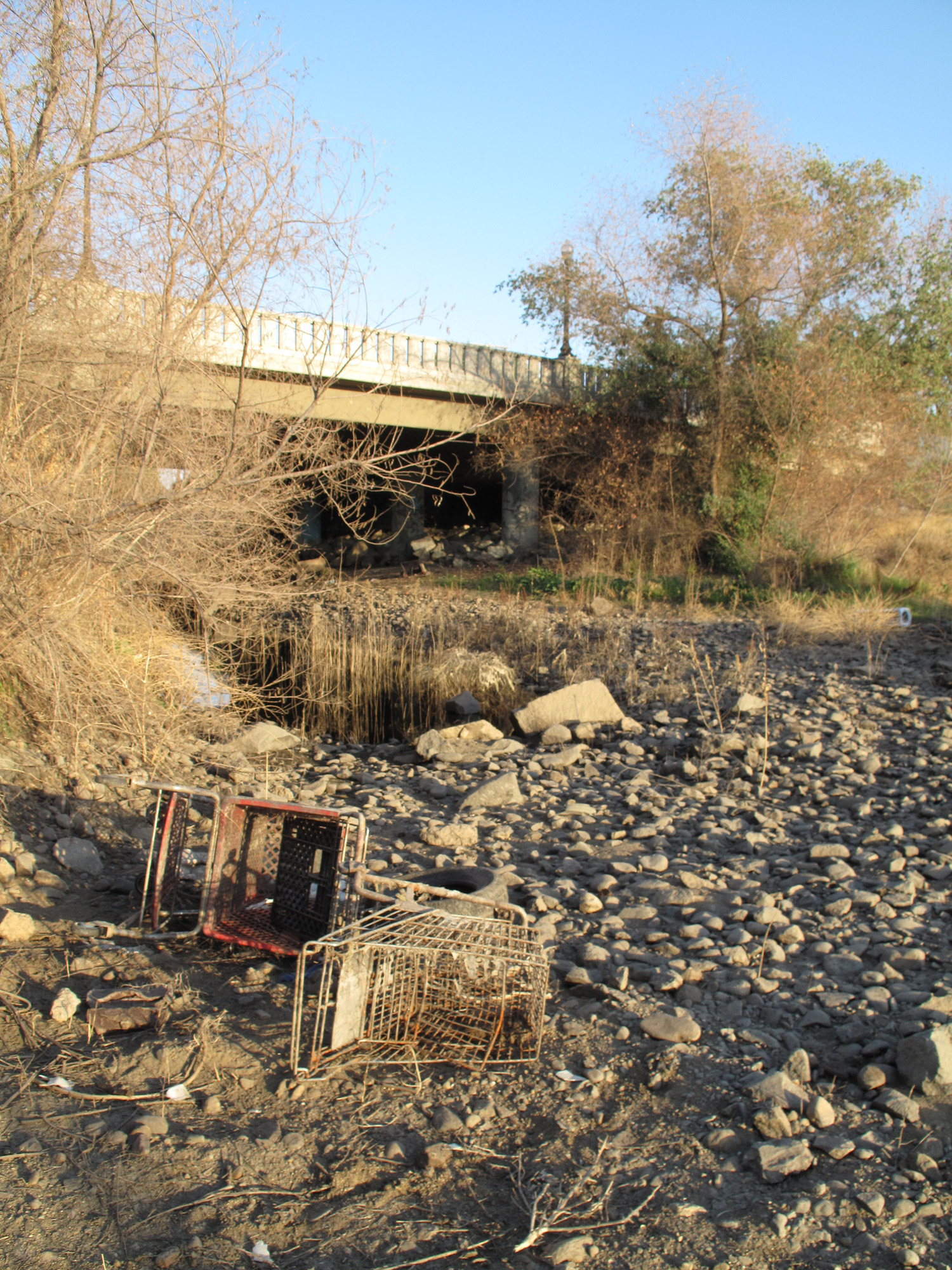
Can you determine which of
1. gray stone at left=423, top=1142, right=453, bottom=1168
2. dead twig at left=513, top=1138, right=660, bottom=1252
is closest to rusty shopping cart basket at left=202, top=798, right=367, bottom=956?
gray stone at left=423, top=1142, right=453, bottom=1168

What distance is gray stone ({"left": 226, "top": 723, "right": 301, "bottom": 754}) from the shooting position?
7.93 m

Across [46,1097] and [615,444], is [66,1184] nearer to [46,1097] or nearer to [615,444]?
[46,1097]

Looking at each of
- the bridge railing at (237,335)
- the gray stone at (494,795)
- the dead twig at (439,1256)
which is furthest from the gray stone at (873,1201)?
the bridge railing at (237,335)

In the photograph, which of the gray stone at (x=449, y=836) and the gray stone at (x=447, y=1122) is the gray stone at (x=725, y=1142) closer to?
the gray stone at (x=447, y=1122)

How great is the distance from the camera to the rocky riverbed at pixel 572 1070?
241 centimetres

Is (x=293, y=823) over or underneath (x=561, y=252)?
underneath

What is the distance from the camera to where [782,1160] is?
2641 mm

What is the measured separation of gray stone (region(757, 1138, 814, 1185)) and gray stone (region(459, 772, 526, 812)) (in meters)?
3.89

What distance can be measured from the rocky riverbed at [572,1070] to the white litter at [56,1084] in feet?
0.07

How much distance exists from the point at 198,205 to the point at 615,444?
514 inches

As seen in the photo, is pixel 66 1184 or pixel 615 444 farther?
pixel 615 444

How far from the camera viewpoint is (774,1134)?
2.78 meters

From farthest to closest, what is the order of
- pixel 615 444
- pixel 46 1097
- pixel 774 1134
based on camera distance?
pixel 615 444, pixel 46 1097, pixel 774 1134

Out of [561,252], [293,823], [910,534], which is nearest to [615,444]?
[561,252]
